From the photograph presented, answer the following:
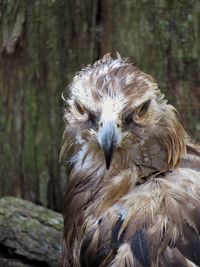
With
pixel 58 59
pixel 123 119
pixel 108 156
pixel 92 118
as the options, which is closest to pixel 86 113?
pixel 92 118

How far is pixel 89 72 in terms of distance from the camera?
15.7ft

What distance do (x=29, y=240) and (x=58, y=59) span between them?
3.71 feet

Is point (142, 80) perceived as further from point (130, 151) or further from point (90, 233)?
point (90, 233)

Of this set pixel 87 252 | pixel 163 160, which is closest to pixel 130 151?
pixel 163 160

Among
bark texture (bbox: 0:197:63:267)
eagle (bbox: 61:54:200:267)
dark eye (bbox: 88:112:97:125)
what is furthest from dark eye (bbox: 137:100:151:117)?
bark texture (bbox: 0:197:63:267)

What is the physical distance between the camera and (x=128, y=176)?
4711 mm

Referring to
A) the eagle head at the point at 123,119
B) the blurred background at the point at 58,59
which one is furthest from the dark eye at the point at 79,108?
the blurred background at the point at 58,59

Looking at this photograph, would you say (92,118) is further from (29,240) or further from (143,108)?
(29,240)

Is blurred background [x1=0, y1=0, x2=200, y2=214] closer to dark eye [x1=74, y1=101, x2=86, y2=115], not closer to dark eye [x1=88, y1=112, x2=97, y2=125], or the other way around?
dark eye [x1=74, y1=101, x2=86, y2=115]

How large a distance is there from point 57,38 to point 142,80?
1284 millimetres

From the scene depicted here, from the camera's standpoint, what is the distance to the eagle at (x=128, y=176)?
4434 mm

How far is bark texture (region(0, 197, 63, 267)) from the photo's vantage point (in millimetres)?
5664

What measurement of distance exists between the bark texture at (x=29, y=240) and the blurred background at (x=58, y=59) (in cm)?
29

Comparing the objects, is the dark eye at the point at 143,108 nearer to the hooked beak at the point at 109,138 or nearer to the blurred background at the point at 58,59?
the hooked beak at the point at 109,138
